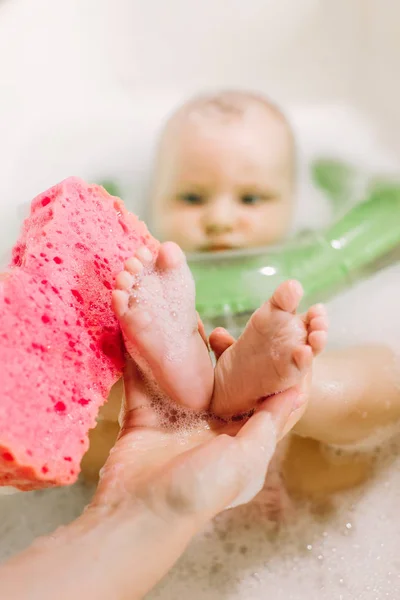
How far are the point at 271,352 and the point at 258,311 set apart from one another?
0.04 meters

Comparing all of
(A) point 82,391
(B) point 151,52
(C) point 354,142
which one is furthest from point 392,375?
(B) point 151,52

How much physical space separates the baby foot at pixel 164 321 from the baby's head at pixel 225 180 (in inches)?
21.2

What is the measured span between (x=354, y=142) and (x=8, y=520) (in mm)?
1281

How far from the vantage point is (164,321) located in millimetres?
565

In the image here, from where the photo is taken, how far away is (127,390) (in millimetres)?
623

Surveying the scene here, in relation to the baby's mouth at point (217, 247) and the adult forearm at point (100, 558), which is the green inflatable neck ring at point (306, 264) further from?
the adult forearm at point (100, 558)

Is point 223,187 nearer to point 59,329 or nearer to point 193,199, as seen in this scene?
point 193,199

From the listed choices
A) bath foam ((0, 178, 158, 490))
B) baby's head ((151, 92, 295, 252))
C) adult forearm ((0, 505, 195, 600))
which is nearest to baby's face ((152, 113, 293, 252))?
baby's head ((151, 92, 295, 252))

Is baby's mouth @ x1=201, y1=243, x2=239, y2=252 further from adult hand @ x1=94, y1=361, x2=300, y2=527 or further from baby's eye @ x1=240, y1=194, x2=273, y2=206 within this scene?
adult hand @ x1=94, y1=361, x2=300, y2=527

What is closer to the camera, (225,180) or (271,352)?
(271,352)

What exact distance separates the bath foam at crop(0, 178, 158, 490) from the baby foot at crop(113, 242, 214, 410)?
0.12ft

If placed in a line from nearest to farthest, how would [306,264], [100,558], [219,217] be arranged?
1. [100,558]
2. [306,264]
3. [219,217]

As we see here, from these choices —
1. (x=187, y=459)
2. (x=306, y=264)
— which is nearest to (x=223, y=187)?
(x=306, y=264)

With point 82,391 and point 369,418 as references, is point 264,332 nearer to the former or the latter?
point 82,391
